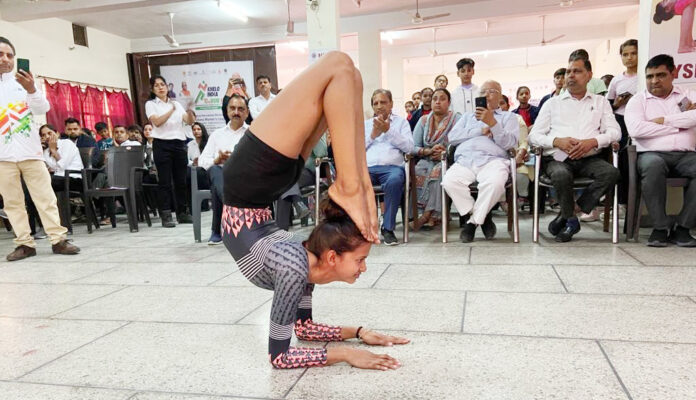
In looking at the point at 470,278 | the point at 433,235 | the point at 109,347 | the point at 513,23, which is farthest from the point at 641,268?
the point at 513,23

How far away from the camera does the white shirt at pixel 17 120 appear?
123 inches

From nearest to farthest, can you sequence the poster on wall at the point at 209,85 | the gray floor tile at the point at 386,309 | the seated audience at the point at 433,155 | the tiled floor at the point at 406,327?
1. the tiled floor at the point at 406,327
2. the gray floor tile at the point at 386,309
3. the seated audience at the point at 433,155
4. the poster on wall at the point at 209,85

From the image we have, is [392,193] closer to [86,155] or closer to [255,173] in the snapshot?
[255,173]

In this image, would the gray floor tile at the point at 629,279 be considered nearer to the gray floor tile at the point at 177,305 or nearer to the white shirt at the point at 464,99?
the gray floor tile at the point at 177,305

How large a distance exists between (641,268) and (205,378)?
2165 mm

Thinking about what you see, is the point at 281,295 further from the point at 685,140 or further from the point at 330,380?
the point at 685,140

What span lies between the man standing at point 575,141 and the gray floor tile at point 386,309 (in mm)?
1471

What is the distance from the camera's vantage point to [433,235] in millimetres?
3492

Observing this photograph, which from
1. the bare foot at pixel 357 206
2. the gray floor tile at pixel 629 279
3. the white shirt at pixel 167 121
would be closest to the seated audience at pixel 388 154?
the gray floor tile at pixel 629 279

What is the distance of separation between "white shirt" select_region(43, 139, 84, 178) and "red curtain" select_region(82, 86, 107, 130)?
3160 mm

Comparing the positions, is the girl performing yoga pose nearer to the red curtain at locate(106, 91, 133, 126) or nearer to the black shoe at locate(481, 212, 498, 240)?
the black shoe at locate(481, 212, 498, 240)

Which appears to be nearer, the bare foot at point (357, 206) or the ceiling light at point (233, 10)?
the bare foot at point (357, 206)

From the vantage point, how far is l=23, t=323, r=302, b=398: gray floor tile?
1.26 m

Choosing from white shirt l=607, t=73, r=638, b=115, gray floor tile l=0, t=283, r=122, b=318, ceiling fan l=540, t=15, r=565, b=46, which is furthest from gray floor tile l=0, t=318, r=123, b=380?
ceiling fan l=540, t=15, r=565, b=46
